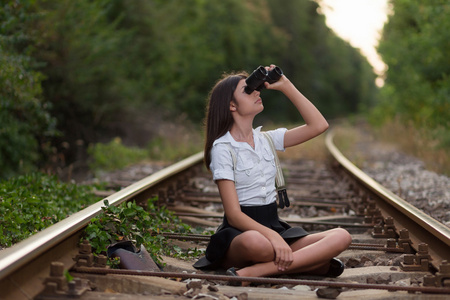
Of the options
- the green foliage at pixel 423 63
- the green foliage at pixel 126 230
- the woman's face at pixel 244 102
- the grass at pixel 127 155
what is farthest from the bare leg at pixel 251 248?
the green foliage at pixel 423 63

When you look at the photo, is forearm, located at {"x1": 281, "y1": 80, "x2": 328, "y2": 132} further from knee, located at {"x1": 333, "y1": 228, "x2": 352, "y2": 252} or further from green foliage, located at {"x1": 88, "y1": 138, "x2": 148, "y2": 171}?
green foliage, located at {"x1": 88, "y1": 138, "x2": 148, "y2": 171}

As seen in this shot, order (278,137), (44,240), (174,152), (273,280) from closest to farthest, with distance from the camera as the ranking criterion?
(44,240) < (273,280) < (278,137) < (174,152)

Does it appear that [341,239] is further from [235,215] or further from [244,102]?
[244,102]

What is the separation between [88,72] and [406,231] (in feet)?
32.4

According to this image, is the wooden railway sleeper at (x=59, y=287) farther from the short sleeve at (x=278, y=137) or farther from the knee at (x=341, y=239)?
the short sleeve at (x=278, y=137)

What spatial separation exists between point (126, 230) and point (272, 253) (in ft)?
2.96

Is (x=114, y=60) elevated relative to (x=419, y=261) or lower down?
elevated

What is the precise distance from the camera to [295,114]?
1489 inches

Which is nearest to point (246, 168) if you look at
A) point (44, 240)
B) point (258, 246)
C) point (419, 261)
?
point (258, 246)

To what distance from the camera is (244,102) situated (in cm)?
335

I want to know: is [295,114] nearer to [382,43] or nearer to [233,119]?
[382,43]

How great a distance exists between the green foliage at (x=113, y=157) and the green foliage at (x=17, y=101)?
2.83 ft

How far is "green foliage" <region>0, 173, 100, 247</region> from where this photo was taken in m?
4.03

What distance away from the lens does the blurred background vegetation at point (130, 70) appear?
854cm
